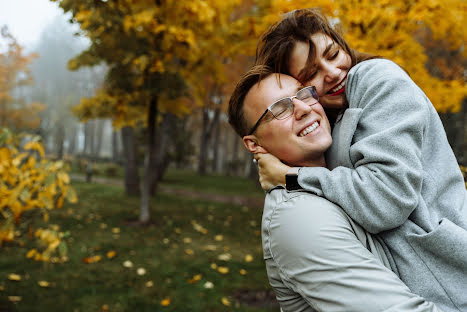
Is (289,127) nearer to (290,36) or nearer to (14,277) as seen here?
(290,36)

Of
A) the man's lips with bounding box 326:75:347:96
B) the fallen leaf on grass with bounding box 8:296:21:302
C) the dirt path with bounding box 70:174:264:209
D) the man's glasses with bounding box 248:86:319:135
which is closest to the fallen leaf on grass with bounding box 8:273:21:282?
the fallen leaf on grass with bounding box 8:296:21:302

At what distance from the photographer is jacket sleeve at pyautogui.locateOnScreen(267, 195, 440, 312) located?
1109 millimetres

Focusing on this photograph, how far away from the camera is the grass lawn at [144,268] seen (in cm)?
430

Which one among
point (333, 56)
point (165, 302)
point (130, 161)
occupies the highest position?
point (333, 56)

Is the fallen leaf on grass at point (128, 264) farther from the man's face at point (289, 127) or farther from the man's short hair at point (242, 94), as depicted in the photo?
the man's face at point (289, 127)

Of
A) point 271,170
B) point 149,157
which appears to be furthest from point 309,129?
point 149,157

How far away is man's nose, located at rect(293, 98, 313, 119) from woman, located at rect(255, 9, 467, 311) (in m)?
0.17

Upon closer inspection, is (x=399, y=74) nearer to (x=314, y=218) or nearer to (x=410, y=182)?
(x=410, y=182)

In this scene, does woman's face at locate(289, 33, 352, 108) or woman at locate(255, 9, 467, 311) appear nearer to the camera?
woman at locate(255, 9, 467, 311)

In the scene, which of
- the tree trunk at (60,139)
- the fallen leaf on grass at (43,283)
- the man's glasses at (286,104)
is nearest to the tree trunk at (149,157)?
the fallen leaf on grass at (43,283)

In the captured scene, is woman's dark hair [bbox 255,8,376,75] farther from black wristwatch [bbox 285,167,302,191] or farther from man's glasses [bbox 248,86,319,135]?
black wristwatch [bbox 285,167,302,191]

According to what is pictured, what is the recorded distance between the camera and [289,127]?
1.60 meters

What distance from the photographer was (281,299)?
1.49 metres

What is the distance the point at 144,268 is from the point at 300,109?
4633 mm
